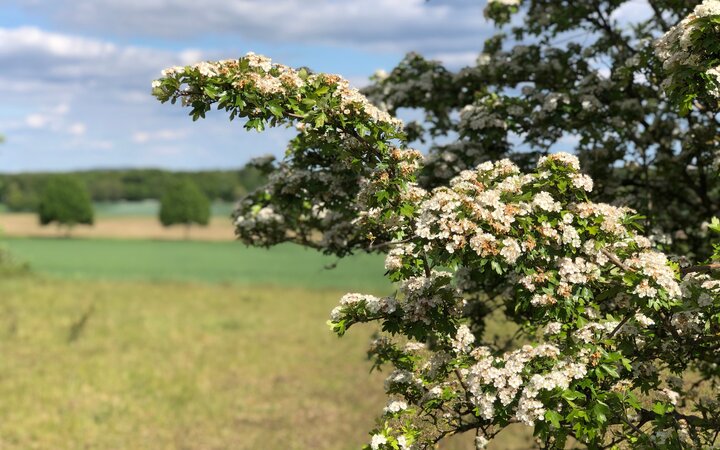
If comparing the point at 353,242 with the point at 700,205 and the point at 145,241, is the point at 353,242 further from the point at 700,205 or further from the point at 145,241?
the point at 145,241

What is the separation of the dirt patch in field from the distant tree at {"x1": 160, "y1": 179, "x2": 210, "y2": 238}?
2923 millimetres

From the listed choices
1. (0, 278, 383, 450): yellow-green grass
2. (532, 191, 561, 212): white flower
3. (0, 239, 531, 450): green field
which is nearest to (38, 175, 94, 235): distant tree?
(0, 239, 531, 450): green field

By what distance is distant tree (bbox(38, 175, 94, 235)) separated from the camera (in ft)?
383

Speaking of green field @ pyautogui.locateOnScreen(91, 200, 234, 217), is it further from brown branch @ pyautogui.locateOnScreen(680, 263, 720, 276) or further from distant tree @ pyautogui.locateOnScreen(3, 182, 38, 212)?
brown branch @ pyautogui.locateOnScreen(680, 263, 720, 276)

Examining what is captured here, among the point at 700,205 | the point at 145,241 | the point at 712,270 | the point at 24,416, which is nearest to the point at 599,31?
the point at 700,205

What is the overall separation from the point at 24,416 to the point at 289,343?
51.8 ft

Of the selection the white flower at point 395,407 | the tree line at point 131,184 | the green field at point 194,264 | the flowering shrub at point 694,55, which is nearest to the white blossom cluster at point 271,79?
the white flower at point 395,407

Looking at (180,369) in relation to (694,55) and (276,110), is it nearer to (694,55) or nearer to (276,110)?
(276,110)

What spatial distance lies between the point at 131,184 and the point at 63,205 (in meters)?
59.6

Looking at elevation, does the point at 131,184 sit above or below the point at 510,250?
above

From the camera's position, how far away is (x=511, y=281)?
254 inches

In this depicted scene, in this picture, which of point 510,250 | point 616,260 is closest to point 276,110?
point 510,250

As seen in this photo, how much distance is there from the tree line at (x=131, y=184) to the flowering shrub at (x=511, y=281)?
484 feet

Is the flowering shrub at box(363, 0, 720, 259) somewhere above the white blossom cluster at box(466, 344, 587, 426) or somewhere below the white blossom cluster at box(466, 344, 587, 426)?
above
